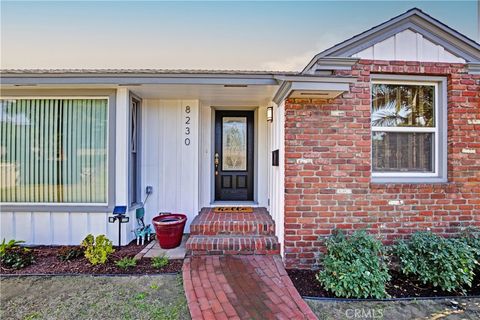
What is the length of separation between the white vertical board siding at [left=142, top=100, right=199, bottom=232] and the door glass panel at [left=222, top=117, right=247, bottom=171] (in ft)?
2.90

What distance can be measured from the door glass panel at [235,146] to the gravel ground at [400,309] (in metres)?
3.35

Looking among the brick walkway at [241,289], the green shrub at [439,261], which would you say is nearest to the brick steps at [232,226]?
the brick walkway at [241,289]

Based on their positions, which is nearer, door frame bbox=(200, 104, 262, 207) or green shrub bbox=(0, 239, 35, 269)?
green shrub bbox=(0, 239, 35, 269)

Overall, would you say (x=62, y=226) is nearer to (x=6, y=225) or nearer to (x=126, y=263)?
(x=6, y=225)

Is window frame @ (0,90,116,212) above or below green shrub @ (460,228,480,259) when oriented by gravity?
above

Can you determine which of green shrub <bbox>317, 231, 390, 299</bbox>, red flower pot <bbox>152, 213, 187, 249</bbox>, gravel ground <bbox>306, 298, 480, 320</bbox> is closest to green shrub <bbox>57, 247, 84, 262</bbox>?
red flower pot <bbox>152, 213, 187, 249</bbox>

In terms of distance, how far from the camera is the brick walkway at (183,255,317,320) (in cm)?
218

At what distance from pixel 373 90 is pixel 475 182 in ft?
6.59

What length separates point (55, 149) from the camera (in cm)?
408

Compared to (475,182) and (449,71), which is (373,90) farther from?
(475,182)

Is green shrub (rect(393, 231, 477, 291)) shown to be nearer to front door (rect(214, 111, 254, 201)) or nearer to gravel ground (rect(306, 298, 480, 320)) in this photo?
gravel ground (rect(306, 298, 480, 320))

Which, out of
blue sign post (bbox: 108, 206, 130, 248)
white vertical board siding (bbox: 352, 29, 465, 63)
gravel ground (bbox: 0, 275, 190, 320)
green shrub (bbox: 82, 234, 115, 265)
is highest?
white vertical board siding (bbox: 352, 29, 465, 63)

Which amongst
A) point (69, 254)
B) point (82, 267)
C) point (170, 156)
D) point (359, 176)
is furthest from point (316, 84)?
point (69, 254)

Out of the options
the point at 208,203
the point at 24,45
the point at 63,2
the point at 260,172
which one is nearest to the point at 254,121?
the point at 260,172
